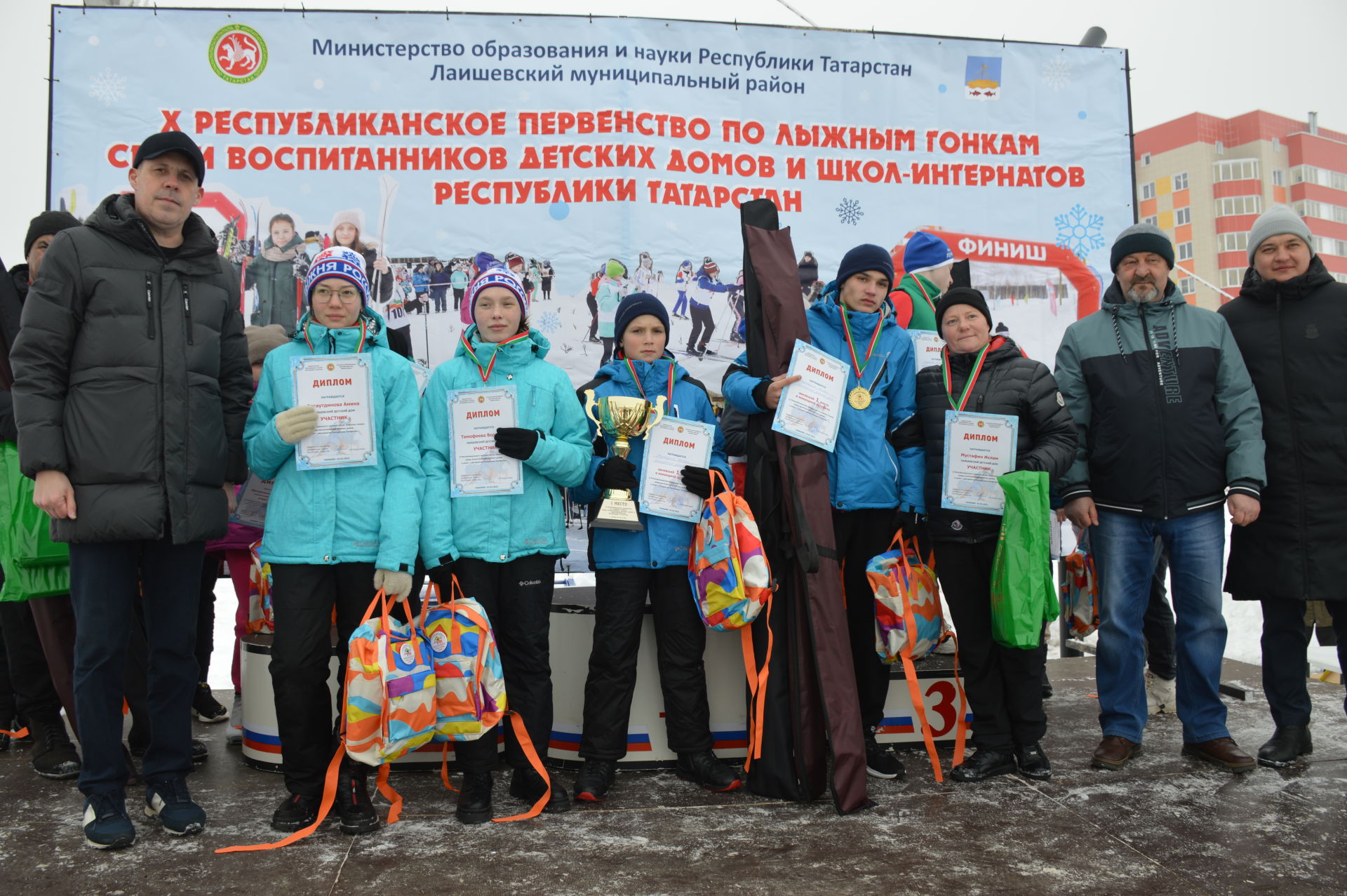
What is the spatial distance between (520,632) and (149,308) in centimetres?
162

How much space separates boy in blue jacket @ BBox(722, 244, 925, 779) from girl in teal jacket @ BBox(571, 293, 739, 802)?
0.32 metres

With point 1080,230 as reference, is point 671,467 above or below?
below

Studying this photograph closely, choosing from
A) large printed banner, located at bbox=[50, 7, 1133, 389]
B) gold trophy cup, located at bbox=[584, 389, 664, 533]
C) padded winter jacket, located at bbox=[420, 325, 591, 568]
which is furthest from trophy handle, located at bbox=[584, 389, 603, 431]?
large printed banner, located at bbox=[50, 7, 1133, 389]

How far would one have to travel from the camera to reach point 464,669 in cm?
304

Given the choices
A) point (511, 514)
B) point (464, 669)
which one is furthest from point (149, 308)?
point (464, 669)

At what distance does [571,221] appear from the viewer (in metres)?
5.19

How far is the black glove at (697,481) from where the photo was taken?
3.41 metres

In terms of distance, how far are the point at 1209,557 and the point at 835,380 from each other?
1672mm

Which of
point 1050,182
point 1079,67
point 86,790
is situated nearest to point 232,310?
point 86,790

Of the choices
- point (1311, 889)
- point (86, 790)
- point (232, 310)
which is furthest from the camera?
point (232, 310)

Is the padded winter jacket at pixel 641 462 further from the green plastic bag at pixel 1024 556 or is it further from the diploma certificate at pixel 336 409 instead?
the green plastic bag at pixel 1024 556

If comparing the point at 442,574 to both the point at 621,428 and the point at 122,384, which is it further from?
the point at 122,384

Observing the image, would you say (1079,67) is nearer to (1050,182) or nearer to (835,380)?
(1050,182)

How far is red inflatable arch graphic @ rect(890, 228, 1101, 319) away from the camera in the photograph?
18.2 ft
